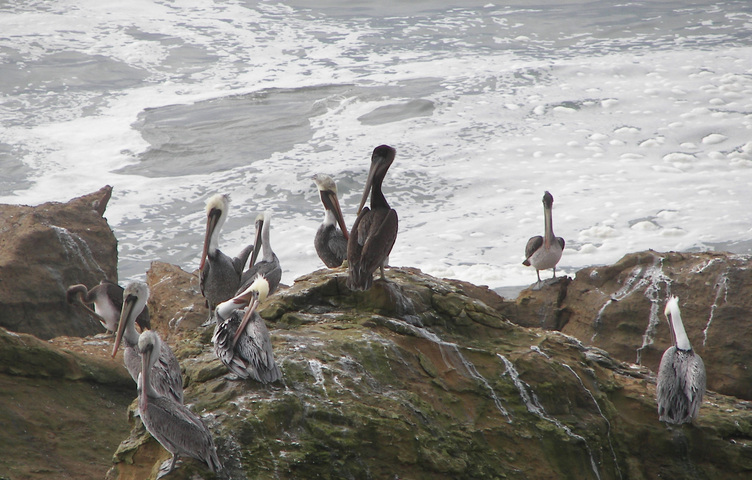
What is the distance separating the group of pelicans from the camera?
3.92 metres

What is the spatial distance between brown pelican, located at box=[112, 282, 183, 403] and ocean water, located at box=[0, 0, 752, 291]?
308 inches

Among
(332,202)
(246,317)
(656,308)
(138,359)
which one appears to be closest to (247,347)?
(246,317)

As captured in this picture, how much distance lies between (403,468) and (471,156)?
13566 millimetres

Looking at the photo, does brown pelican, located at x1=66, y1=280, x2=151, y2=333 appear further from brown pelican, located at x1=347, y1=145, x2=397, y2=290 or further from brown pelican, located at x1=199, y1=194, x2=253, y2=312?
brown pelican, located at x1=347, y1=145, x2=397, y2=290

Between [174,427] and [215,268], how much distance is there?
340 cm

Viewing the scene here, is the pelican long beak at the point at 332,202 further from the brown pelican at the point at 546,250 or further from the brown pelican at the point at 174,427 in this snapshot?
the brown pelican at the point at 174,427

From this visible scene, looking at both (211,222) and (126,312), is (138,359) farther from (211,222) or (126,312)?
(211,222)

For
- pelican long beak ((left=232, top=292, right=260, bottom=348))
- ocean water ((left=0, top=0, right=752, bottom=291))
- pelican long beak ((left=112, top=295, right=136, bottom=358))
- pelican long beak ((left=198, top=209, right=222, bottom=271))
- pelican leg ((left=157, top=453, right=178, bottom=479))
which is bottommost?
ocean water ((left=0, top=0, right=752, bottom=291))

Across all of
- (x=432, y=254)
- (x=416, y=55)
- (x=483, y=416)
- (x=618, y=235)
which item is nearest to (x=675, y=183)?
(x=618, y=235)

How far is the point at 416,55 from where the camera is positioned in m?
23.8

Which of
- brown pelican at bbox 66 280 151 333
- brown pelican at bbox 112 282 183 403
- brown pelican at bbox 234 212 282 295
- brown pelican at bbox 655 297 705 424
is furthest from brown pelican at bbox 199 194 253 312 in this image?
brown pelican at bbox 655 297 705 424

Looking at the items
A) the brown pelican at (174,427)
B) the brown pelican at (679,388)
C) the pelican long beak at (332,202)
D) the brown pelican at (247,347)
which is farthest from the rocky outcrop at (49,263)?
the brown pelican at (679,388)

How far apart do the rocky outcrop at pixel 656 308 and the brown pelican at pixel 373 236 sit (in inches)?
105

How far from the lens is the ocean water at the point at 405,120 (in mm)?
14227
